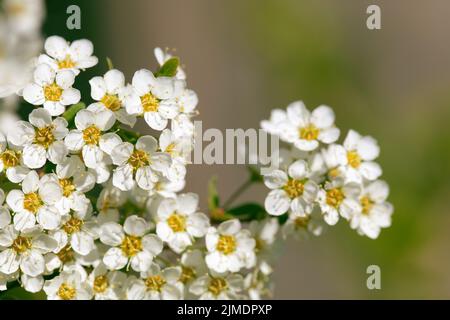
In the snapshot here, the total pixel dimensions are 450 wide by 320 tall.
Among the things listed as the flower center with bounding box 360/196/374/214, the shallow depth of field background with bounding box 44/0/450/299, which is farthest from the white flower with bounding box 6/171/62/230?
the shallow depth of field background with bounding box 44/0/450/299

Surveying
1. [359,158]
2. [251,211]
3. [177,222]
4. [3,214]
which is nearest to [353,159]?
[359,158]

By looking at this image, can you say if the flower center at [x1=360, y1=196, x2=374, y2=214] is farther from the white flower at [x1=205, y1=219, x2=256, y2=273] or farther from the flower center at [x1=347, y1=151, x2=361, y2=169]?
the white flower at [x1=205, y1=219, x2=256, y2=273]

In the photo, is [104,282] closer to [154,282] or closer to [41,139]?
[154,282]

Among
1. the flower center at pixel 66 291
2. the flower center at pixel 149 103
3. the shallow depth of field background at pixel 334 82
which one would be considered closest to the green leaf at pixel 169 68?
the flower center at pixel 149 103

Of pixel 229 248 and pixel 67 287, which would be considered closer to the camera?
pixel 67 287

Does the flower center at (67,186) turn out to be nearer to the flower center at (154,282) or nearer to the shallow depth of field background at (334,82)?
the flower center at (154,282)

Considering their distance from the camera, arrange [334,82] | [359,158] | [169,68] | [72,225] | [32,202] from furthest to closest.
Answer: [334,82] → [359,158] → [169,68] → [72,225] → [32,202]
